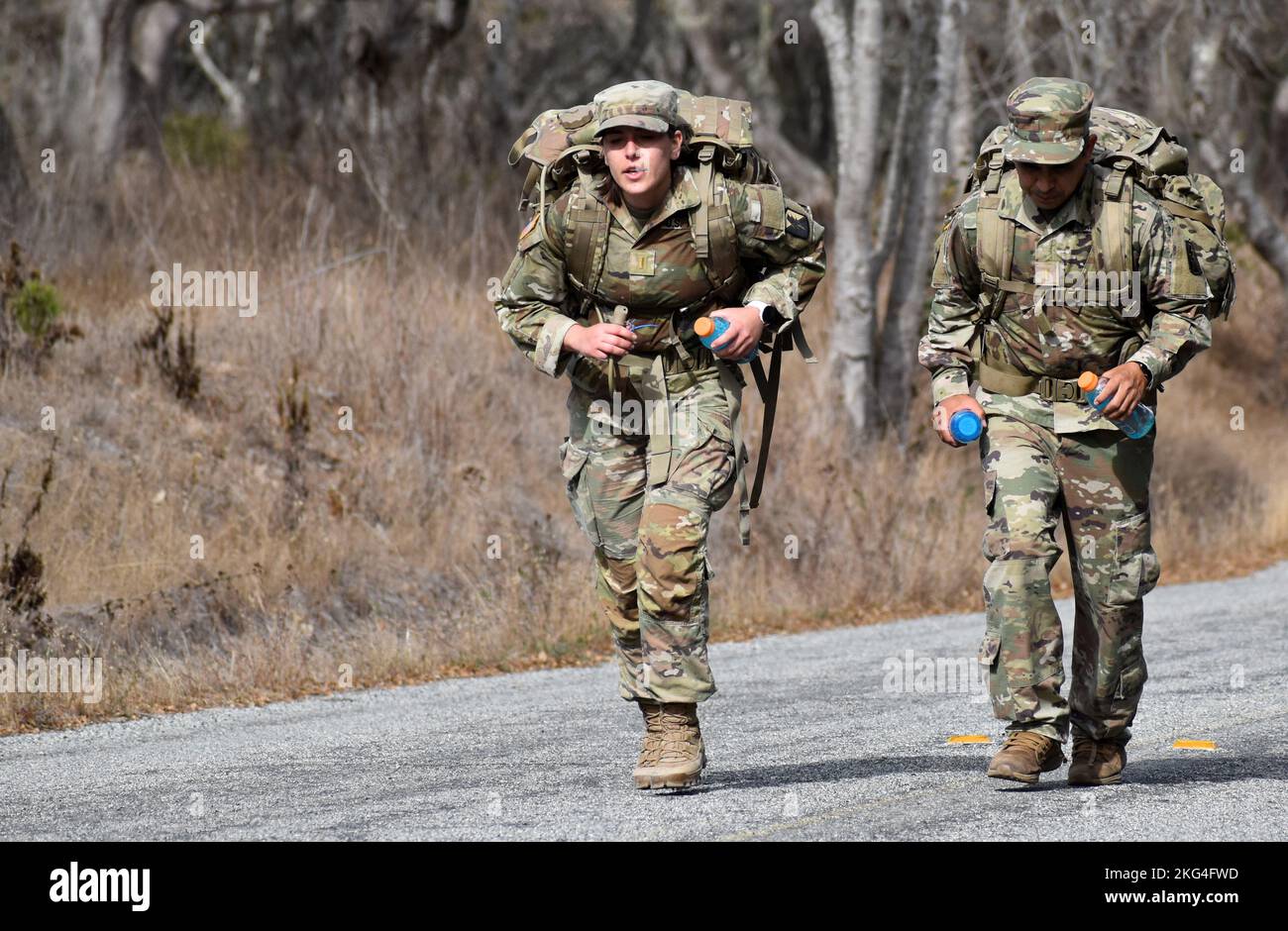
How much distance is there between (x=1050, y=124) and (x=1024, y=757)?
1882 mm

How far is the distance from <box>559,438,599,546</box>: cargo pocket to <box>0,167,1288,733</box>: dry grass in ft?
10.2

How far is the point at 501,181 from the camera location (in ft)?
60.8

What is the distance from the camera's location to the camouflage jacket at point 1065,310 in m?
5.93

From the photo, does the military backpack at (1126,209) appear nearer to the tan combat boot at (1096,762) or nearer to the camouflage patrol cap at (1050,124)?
the camouflage patrol cap at (1050,124)

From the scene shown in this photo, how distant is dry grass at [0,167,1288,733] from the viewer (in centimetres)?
1023

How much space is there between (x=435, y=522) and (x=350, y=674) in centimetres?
302

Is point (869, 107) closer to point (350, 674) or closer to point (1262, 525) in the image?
point (1262, 525)

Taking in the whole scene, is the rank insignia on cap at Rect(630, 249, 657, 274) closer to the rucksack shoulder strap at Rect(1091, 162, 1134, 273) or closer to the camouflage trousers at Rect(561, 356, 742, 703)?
the camouflage trousers at Rect(561, 356, 742, 703)

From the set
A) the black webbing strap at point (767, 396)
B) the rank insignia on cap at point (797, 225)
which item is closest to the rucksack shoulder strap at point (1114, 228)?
the rank insignia on cap at point (797, 225)

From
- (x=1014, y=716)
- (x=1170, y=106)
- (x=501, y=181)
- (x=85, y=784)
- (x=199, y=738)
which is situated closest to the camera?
(x=1014, y=716)

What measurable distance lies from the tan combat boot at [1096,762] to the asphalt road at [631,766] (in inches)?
2.4

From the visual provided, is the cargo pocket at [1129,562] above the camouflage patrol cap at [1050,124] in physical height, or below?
below

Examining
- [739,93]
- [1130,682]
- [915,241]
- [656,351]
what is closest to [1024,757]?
[1130,682]
